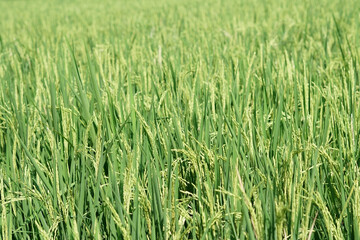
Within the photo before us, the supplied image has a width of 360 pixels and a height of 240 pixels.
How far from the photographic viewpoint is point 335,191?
38.4 inches

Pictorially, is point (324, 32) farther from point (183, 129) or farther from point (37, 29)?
point (37, 29)

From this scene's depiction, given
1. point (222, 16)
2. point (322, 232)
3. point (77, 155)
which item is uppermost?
point (222, 16)

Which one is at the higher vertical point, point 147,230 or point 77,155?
point 77,155

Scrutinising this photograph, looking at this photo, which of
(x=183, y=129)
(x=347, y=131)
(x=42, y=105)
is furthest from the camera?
(x=42, y=105)

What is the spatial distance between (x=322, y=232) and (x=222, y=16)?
11.9 feet

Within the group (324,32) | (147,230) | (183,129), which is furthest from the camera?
(324,32)

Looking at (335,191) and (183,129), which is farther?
(183,129)

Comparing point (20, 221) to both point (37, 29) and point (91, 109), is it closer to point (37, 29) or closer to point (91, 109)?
point (91, 109)

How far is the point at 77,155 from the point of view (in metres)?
1.12

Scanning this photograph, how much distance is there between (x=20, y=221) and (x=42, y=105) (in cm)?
67

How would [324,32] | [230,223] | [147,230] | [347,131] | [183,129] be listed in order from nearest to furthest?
[230,223], [147,230], [347,131], [183,129], [324,32]

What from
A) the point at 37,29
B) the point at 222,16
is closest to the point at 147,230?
the point at 222,16

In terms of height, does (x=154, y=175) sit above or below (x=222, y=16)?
below

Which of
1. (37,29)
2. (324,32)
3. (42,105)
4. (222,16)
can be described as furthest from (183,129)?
(37,29)
